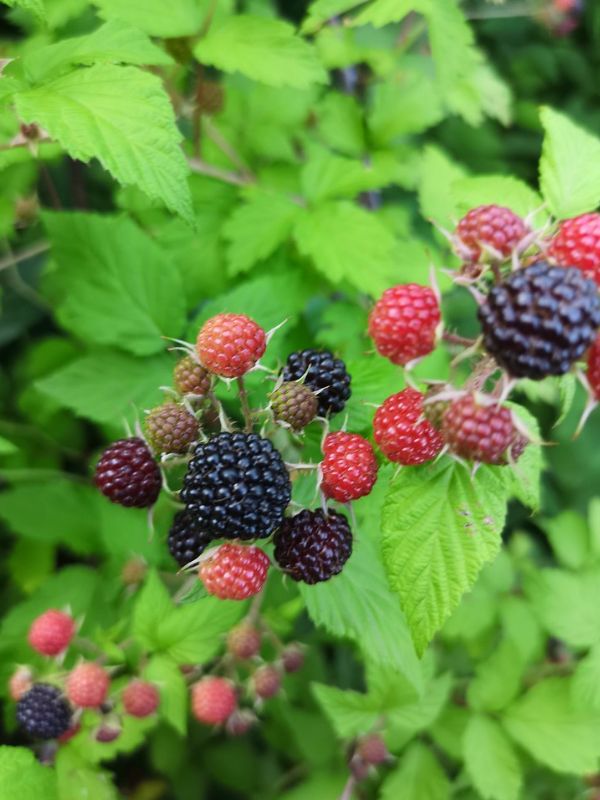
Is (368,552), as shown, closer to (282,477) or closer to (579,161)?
(282,477)

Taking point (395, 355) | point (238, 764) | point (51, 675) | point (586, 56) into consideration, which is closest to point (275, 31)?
point (395, 355)

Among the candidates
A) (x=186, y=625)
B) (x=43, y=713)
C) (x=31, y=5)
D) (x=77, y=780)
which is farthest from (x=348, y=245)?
(x=77, y=780)

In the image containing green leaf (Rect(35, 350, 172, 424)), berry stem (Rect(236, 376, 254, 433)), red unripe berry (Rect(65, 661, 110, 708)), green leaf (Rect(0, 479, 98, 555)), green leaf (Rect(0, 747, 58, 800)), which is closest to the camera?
berry stem (Rect(236, 376, 254, 433))

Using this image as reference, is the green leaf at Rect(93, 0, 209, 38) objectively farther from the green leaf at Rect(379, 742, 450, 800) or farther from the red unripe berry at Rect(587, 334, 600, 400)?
the green leaf at Rect(379, 742, 450, 800)

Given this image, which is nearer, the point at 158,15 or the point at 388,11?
the point at 388,11

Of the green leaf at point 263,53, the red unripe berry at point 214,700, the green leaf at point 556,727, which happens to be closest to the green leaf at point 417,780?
the green leaf at point 556,727

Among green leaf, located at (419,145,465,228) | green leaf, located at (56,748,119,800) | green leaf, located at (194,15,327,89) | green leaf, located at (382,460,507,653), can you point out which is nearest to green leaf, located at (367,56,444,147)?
green leaf, located at (419,145,465,228)

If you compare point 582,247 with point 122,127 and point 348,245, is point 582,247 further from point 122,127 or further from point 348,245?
point 348,245

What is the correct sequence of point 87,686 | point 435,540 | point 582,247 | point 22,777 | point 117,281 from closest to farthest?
point 582,247 < point 435,540 < point 22,777 < point 87,686 < point 117,281
